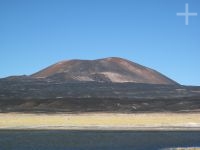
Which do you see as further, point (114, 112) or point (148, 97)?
point (148, 97)

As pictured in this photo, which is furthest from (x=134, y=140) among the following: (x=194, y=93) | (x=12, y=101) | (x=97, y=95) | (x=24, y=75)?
(x=24, y=75)

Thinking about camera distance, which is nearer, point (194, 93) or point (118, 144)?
point (118, 144)

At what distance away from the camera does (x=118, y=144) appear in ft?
138

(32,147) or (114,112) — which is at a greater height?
(32,147)

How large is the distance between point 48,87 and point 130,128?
218 feet

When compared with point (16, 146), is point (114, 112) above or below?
below

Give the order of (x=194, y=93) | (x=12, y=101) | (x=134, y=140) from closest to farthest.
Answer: (x=134, y=140) → (x=12, y=101) → (x=194, y=93)

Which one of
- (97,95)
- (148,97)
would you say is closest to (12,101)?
(97,95)

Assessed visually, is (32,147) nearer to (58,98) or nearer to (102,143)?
(102,143)

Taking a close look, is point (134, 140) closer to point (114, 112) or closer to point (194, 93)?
point (114, 112)

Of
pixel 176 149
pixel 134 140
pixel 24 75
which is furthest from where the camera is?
pixel 24 75

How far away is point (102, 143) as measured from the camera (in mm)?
42969

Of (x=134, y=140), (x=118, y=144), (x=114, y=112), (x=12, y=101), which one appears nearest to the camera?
(x=118, y=144)

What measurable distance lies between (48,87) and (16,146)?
8818cm
